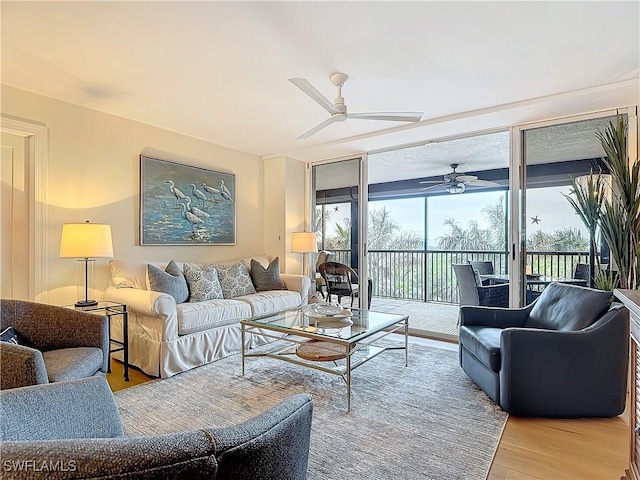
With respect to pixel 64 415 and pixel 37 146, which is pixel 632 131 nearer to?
pixel 64 415

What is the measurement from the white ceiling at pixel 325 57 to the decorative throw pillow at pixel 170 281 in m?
1.57

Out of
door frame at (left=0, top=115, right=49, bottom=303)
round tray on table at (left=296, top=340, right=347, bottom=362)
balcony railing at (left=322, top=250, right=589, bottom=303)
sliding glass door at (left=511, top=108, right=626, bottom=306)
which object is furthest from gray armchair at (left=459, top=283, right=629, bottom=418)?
balcony railing at (left=322, top=250, right=589, bottom=303)

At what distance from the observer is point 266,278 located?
4.23 meters

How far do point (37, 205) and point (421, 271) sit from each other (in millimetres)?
5987

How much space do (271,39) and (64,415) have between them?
2206 millimetres

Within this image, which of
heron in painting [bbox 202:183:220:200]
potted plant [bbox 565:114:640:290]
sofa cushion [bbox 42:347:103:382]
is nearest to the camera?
sofa cushion [bbox 42:347:103:382]

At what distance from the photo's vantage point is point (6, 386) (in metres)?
1.50

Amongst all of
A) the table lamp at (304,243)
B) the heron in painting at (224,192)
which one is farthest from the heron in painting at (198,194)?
the table lamp at (304,243)

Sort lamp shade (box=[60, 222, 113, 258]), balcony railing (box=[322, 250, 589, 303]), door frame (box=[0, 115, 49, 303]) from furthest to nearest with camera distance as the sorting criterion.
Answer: balcony railing (box=[322, 250, 589, 303]) → door frame (box=[0, 115, 49, 303]) → lamp shade (box=[60, 222, 113, 258])

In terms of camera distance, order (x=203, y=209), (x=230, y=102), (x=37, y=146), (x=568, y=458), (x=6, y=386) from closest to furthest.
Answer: (x=6, y=386), (x=568, y=458), (x=37, y=146), (x=230, y=102), (x=203, y=209)

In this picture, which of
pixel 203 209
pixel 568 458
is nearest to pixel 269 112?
pixel 203 209

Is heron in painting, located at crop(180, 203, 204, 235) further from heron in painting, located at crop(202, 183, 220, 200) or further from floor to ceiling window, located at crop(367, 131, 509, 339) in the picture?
floor to ceiling window, located at crop(367, 131, 509, 339)

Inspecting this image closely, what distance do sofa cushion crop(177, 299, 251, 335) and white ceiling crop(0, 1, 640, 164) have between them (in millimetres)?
1886

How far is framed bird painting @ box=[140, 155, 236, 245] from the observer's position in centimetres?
380
